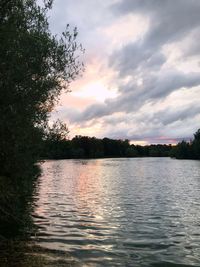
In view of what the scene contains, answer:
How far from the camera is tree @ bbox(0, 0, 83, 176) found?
695 inches

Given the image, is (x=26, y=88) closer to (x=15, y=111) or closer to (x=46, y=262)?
(x=15, y=111)

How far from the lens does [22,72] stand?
59.5 feet

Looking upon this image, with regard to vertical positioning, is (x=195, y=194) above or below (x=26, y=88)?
below

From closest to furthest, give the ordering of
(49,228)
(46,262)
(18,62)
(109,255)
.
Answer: (46,262) < (18,62) < (109,255) < (49,228)

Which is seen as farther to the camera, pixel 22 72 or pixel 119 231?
pixel 119 231

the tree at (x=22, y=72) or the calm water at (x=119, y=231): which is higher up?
the tree at (x=22, y=72)

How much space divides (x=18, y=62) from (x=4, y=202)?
7792 millimetres

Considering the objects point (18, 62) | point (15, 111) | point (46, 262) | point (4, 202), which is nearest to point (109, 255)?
point (46, 262)

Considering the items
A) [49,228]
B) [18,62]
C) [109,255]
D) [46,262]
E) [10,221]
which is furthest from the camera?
[49,228]

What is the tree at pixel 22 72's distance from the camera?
1766 cm

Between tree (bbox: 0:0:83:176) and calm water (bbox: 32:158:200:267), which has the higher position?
tree (bbox: 0:0:83:176)

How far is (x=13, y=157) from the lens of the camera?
21.0 metres

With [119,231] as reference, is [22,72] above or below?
above

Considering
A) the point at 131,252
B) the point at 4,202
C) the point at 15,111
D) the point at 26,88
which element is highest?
the point at 26,88
